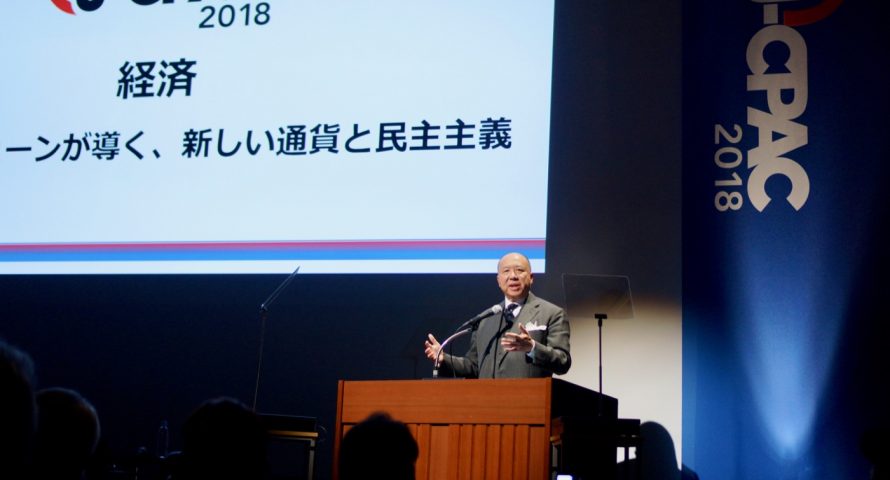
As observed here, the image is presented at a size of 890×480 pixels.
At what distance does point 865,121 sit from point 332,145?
2566 mm

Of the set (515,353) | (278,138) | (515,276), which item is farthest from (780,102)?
(278,138)

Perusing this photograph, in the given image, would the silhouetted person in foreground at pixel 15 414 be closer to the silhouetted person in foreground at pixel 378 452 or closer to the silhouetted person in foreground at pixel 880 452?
the silhouetted person in foreground at pixel 378 452

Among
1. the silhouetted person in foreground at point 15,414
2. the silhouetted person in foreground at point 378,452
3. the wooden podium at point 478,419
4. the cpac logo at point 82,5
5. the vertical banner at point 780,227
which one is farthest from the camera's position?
the cpac logo at point 82,5

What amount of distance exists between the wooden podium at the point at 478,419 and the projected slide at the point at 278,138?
1.10 m

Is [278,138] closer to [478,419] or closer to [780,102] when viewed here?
[478,419]

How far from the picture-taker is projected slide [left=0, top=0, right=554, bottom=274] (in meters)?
4.78

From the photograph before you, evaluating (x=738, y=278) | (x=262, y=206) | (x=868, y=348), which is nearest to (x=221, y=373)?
(x=262, y=206)

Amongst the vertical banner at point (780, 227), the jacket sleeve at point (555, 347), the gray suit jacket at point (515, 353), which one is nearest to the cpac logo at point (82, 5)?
the gray suit jacket at point (515, 353)

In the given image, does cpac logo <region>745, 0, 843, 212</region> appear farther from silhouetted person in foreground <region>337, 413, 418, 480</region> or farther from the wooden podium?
silhouetted person in foreground <region>337, 413, 418, 480</region>

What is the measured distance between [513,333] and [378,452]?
2.56 metres

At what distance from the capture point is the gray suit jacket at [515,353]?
415 cm

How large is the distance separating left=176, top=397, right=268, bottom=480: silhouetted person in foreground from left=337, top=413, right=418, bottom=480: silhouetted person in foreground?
14cm

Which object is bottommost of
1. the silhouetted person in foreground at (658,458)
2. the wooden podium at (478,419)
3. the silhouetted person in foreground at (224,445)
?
the silhouetted person in foreground at (658,458)

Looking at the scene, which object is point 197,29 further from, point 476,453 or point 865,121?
point 865,121
